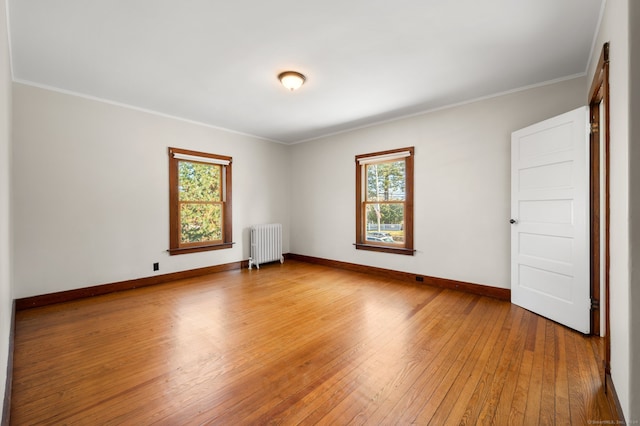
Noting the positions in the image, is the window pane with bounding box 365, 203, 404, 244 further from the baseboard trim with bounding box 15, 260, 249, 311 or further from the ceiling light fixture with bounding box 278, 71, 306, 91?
the baseboard trim with bounding box 15, 260, 249, 311

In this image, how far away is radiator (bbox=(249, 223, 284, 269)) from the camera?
5.50 m

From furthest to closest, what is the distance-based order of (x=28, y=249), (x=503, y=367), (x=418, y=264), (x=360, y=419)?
1. (x=418, y=264)
2. (x=28, y=249)
3. (x=503, y=367)
4. (x=360, y=419)

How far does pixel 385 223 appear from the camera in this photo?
4.89m

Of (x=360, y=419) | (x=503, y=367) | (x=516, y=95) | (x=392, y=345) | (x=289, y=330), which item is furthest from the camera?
(x=516, y=95)

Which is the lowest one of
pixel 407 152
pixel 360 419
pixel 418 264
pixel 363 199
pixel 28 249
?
pixel 360 419

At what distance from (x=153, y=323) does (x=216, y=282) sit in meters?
1.54

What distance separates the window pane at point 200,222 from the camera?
4.71 meters

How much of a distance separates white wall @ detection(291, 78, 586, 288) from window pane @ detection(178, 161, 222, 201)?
233 cm

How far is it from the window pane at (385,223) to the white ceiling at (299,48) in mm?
1742

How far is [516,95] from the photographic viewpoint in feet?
11.5

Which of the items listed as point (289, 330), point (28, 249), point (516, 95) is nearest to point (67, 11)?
point (28, 249)

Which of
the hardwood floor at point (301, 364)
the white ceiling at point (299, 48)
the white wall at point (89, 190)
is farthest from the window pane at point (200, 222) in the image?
the white ceiling at point (299, 48)

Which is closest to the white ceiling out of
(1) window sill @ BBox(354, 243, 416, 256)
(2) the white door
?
(2) the white door

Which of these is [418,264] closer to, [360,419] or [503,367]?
[503,367]
